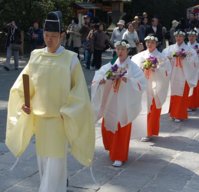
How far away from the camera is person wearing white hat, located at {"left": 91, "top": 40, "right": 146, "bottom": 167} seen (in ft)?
21.4

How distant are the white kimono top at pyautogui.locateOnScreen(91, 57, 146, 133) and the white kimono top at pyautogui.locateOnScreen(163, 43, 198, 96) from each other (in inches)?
122

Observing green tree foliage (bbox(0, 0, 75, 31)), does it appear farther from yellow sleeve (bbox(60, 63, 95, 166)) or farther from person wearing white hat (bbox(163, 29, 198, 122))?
yellow sleeve (bbox(60, 63, 95, 166))

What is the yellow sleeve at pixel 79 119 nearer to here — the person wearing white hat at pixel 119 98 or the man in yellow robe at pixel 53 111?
the man in yellow robe at pixel 53 111

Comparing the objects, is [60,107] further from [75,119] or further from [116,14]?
[116,14]

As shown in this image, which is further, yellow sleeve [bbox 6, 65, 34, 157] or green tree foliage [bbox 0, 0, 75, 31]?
green tree foliage [bbox 0, 0, 75, 31]

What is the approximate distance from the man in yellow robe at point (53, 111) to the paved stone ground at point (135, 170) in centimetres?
79

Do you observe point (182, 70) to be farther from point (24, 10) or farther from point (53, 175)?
point (24, 10)

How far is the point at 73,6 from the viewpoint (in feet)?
95.6

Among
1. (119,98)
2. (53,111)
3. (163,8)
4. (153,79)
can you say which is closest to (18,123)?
(53,111)

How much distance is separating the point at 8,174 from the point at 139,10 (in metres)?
34.5

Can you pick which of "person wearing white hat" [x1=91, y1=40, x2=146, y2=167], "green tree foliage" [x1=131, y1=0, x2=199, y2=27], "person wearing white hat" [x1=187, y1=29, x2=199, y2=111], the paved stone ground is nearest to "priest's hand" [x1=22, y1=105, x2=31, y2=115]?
the paved stone ground

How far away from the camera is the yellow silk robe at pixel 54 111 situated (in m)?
4.70

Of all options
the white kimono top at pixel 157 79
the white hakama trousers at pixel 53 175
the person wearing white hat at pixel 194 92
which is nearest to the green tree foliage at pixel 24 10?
the person wearing white hat at pixel 194 92

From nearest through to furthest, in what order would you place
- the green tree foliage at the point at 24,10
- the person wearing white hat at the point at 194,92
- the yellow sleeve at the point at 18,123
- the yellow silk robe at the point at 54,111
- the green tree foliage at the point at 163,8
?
the yellow silk robe at the point at 54,111, the yellow sleeve at the point at 18,123, the person wearing white hat at the point at 194,92, the green tree foliage at the point at 24,10, the green tree foliage at the point at 163,8
